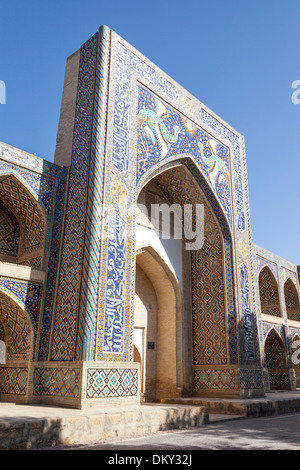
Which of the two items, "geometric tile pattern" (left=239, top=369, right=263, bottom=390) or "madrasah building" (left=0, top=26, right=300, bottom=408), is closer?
"madrasah building" (left=0, top=26, right=300, bottom=408)

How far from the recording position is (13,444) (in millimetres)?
3326

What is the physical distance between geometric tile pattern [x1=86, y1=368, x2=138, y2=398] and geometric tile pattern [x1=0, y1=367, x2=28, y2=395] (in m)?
1.05

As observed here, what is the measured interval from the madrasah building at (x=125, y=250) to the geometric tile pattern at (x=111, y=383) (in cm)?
2

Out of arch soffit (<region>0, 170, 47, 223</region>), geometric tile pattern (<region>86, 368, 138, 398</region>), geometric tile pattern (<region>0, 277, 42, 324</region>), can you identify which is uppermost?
arch soffit (<region>0, 170, 47, 223</region>)

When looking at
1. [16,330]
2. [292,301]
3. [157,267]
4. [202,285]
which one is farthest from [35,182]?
[292,301]

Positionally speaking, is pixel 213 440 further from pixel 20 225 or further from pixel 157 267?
pixel 157 267

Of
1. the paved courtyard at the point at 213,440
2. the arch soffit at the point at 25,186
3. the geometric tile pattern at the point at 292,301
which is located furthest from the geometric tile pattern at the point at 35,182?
the geometric tile pattern at the point at 292,301

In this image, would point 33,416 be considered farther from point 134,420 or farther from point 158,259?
point 158,259

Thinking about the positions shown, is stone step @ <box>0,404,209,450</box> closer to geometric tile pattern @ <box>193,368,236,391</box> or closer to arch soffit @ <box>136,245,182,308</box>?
geometric tile pattern @ <box>193,368,236,391</box>

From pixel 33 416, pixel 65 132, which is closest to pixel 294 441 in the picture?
pixel 33 416

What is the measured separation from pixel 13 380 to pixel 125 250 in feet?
7.54

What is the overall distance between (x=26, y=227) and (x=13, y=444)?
3.56 m

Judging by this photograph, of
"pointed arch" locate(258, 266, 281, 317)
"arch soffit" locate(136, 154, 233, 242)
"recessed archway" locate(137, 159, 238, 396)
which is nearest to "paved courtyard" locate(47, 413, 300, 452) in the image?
"recessed archway" locate(137, 159, 238, 396)

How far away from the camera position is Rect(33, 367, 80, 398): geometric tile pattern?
192 inches
